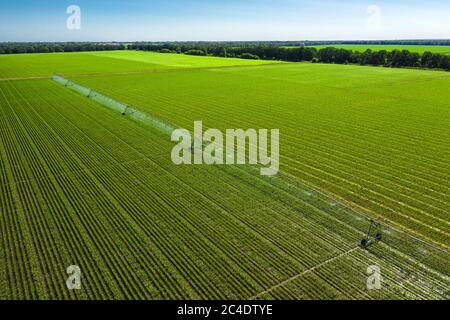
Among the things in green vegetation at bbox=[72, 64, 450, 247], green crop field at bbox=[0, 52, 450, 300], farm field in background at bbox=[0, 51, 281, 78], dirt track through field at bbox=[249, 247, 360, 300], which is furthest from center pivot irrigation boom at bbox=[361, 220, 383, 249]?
farm field in background at bbox=[0, 51, 281, 78]

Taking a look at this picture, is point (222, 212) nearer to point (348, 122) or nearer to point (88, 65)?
point (348, 122)

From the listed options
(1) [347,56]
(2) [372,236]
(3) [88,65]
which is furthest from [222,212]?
(1) [347,56]

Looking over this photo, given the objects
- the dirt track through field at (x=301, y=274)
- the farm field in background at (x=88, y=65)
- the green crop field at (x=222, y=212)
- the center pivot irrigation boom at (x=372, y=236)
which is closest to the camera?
the dirt track through field at (x=301, y=274)

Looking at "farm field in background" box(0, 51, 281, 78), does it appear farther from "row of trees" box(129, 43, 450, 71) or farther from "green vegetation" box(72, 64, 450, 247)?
"row of trees" box(129, 43, 450, 71)

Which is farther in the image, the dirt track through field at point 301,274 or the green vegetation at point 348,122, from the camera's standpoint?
the green vegetation at point 348,122

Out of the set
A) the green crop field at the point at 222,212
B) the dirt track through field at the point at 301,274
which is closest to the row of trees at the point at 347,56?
the green crop field at the point at 222,212

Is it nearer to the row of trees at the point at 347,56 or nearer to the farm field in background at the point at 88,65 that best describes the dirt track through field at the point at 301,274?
the farm field in background at the point at 88,65
